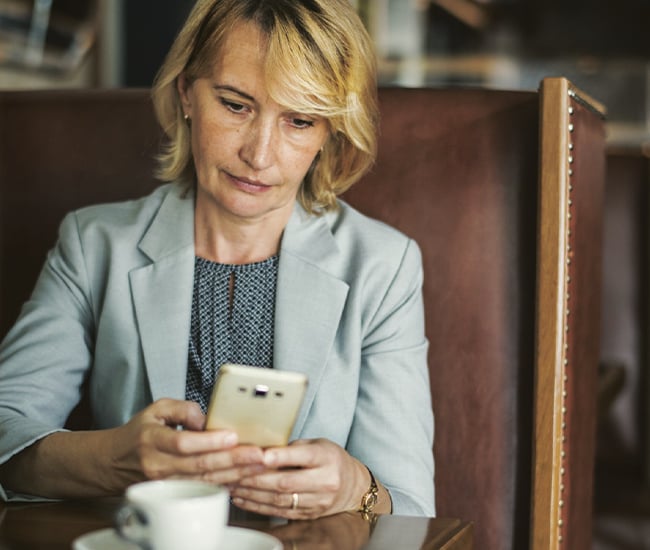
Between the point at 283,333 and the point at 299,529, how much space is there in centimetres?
46

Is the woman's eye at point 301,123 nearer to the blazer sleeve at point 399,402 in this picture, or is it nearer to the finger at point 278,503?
the blazer sleeve at point 399,402

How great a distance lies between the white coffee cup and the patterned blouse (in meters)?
0.68

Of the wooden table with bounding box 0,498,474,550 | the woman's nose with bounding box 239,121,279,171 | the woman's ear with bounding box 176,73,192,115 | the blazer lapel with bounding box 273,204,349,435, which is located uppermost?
the woman's ear with bounding box 176,73,192,115

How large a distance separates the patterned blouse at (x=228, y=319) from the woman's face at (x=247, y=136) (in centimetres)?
11

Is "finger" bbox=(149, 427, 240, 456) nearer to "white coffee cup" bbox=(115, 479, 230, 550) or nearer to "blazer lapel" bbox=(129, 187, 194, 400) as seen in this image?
"white coffee cup" bbox=(115, 479, 230, 550)

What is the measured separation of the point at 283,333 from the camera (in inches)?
60.7

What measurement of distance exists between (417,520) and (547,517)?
1.63 feet

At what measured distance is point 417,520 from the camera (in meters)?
1.17

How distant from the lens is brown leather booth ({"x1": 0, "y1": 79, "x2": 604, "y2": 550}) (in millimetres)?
1607

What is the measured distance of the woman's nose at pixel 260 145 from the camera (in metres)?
1.48

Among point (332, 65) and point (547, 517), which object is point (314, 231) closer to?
point (332, 65)

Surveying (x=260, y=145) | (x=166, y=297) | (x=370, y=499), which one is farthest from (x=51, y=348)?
(x=370, y=499)

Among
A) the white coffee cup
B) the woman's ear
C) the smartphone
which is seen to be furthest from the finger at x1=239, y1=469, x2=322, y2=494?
the woman's ear

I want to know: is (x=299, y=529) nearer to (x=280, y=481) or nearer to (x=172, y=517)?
(x=280, y=481)
